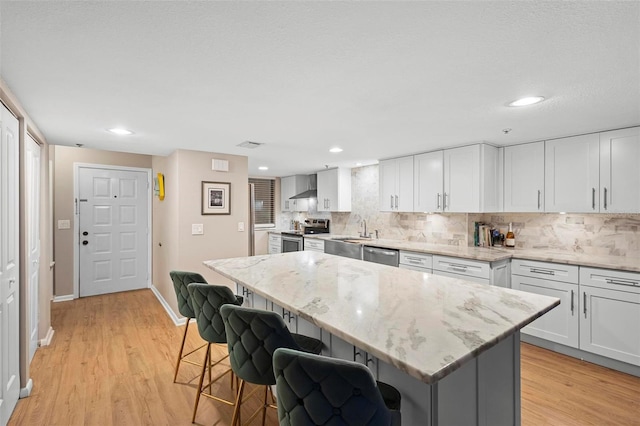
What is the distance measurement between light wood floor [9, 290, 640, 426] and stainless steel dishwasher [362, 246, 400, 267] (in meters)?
1.67

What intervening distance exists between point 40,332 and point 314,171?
456 centimetres

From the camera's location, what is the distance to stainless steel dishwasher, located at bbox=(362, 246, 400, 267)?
4189 mm

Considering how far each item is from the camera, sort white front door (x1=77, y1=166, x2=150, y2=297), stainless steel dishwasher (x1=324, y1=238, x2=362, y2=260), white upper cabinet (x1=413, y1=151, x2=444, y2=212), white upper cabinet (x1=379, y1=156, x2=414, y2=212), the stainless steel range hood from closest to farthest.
A: white upper cabinet (x1=413, y1=151, x2=444, y2=212) < white upper cabinet (x1=379, y1=156, x2=414, y2=212) < stainless steel dishwasher (x1=324, y1=238, x2=362, y2=260) < white front door (x1=77, y1=166, x2=150, y2=297) < the stainless steel range hood

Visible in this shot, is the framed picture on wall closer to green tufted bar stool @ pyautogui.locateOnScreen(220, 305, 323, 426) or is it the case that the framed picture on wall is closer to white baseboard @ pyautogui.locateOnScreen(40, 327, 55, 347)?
white baseboard @ pyautogui.locateOnScreen(40, 327, 55, 347)

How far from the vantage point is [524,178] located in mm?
3582

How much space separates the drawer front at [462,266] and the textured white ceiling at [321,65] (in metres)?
1.44

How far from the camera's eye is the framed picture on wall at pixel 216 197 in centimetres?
409

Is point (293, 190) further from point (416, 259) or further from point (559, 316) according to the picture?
point (559, 316)

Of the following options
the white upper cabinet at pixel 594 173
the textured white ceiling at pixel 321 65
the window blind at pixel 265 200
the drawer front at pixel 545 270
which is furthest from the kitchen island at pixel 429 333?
the window blind at pixel 265 200

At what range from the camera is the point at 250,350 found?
1.52m

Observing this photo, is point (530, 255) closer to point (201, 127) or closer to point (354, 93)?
point (354, 93)

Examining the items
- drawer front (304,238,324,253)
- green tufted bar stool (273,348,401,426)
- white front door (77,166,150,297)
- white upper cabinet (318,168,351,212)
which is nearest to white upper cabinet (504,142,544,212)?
white upper cabinet (318,168,351,212)

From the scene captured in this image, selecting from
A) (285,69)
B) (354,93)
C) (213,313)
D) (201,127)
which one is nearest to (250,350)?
(213,313)

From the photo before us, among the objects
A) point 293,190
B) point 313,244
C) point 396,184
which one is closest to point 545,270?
point 396,184
